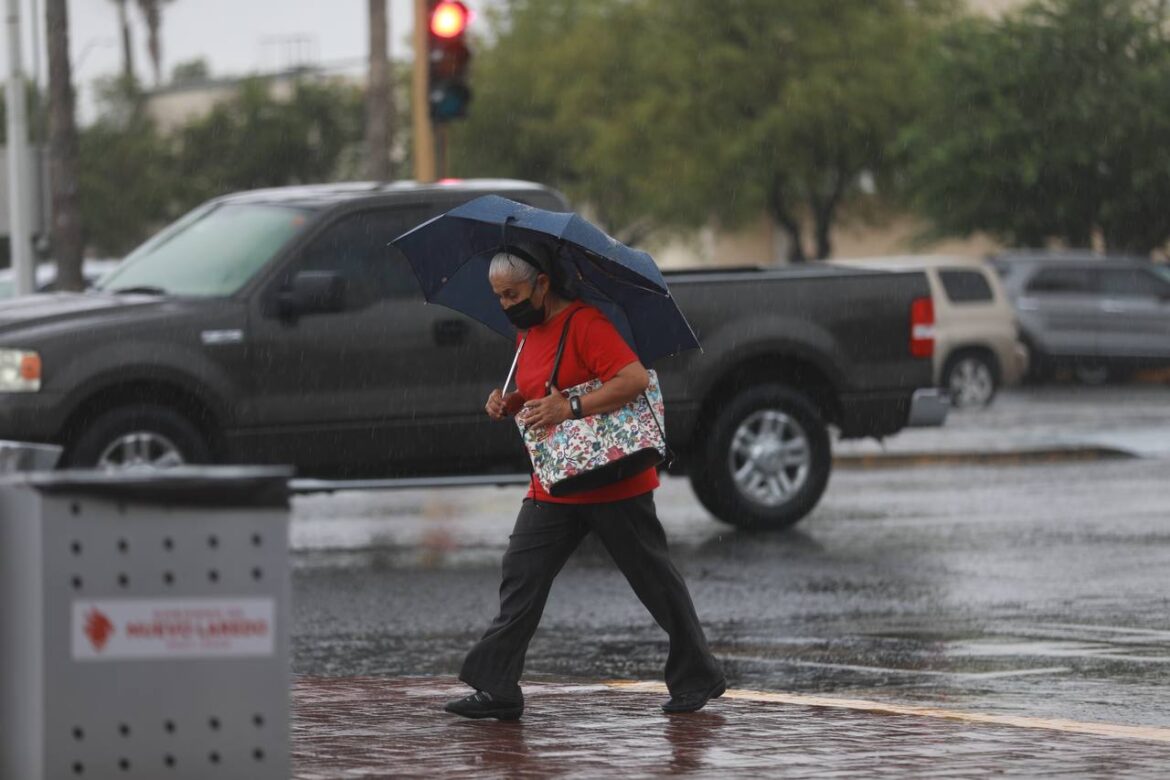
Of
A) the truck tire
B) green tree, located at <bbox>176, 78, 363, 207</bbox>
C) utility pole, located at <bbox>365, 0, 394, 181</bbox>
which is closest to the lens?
the truck tire

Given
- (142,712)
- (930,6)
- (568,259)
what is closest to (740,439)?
(568,259)

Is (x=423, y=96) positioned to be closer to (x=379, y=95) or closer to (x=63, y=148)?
(x=63, y=148)

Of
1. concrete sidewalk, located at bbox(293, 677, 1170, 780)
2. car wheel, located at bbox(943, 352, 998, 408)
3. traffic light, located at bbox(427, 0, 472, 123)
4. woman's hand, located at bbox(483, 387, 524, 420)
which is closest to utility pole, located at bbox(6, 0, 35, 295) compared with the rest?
traffic light, located at bbox(427, 0, 472, 123)

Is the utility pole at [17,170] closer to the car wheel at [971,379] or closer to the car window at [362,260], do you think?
the car window at [362,260]

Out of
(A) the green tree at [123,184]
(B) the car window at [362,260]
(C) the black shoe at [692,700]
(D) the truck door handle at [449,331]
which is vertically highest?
(A) the green tree at [123,184]

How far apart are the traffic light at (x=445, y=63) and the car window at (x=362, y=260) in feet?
14.1

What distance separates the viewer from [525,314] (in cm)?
732

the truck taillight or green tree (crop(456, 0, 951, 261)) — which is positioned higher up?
green tree (crop(456, 0, 951, 261))

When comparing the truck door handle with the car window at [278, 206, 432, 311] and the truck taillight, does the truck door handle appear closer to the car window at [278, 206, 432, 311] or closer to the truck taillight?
the car window at [278, 206, 432, 311]

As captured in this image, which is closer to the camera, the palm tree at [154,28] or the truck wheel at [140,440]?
the truck wheel at [140,440]

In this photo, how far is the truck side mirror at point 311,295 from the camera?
12.3 metres

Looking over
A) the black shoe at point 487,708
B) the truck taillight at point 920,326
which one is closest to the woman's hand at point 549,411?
the black shoe at point 487,708

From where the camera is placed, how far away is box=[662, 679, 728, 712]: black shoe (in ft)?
23.8

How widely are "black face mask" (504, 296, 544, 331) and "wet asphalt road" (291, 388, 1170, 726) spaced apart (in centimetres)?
189
